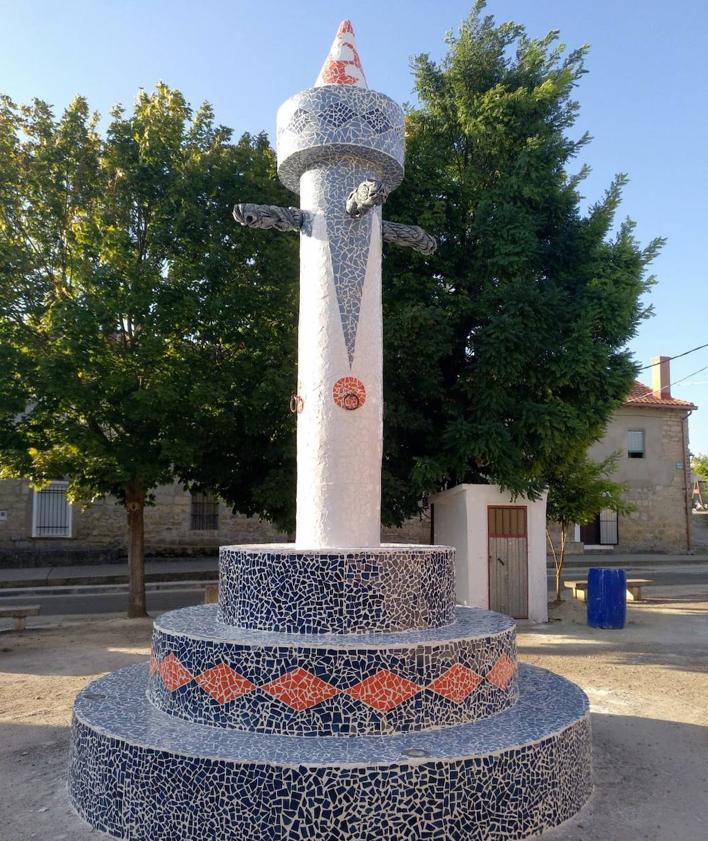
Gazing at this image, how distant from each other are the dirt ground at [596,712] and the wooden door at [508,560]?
74 centimetres

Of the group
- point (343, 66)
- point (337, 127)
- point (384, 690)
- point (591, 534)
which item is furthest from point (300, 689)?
point (591, 534)

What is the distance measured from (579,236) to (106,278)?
8.47 metres

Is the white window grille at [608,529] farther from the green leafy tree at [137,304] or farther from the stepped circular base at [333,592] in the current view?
the stepped circular base at [333,592]

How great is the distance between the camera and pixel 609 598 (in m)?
12.8

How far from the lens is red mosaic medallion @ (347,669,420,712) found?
4707mm

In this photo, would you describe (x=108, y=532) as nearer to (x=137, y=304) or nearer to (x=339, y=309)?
(x=137, y=304)

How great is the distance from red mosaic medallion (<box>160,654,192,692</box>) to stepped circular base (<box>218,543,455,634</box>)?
595 mm

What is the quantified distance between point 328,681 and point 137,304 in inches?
327

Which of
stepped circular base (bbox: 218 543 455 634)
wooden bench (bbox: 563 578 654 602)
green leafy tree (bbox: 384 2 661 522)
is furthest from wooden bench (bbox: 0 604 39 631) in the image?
wooden bench (bbox: 563 578 654 602)

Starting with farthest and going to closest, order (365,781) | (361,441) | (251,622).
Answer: (361,441)
(251,622)
(365,781)

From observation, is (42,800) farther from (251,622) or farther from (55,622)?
(55,622)

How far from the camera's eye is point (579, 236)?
1345 centimetres

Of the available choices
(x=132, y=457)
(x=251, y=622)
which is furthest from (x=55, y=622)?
(x=251, y=622)

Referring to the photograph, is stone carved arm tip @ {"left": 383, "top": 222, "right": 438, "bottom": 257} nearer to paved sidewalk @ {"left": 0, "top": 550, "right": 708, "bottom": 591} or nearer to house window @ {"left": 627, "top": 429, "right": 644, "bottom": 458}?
paved sidewalk @ {"left": 0, "top": 550, "right": 708, "bottom": 591}
